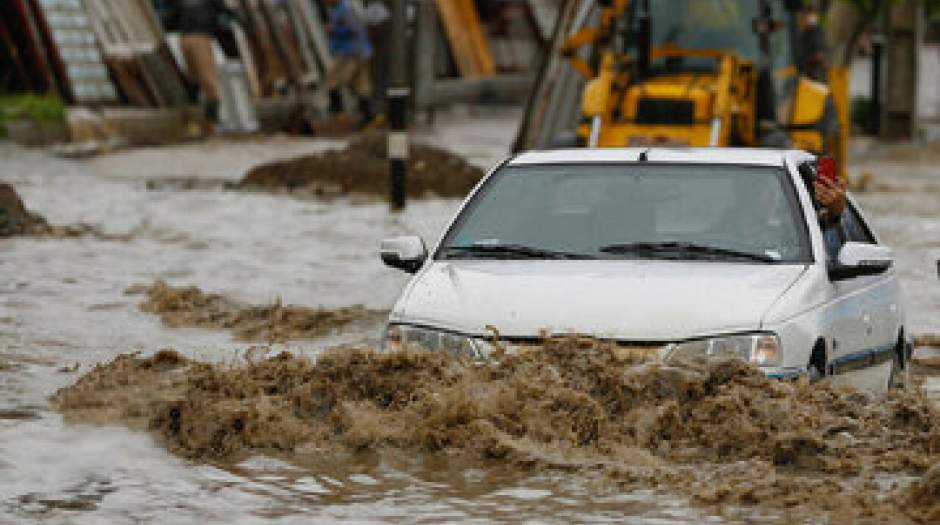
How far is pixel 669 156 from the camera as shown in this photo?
1117 centimetres

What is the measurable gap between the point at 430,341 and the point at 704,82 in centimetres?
1232

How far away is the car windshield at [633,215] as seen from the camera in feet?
34.1

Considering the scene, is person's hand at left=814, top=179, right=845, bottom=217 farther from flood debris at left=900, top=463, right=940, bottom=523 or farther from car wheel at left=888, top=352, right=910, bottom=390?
flood debris at left=900, top=463, right=940, bottom=523

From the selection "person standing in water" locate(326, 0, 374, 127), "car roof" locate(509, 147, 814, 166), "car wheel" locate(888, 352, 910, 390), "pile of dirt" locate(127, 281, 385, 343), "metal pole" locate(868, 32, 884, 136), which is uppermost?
"car roof" locate(509, 147, 814, 166)

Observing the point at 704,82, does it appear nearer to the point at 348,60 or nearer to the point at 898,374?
the point at 898,374

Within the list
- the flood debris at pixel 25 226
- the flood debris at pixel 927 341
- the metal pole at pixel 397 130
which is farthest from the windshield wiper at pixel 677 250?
the metal pole at pixel 397 130

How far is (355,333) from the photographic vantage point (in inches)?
585

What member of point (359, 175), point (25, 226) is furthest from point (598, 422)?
point (359, 175)

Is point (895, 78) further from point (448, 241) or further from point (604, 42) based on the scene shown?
point (448, 241)

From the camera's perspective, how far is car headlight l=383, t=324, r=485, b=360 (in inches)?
377

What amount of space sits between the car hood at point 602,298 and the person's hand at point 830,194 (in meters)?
1.06

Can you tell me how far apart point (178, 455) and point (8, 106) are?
1980cm

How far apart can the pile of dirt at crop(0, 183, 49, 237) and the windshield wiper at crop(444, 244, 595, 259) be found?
10.5 meters

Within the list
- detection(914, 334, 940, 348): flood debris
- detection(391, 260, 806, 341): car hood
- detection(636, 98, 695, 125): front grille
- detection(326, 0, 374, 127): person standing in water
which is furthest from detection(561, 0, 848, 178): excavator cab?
detection(326, 0, 374, 127): person standing in water
